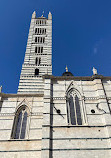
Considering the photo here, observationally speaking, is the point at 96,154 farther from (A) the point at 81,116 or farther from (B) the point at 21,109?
(B) the point at 21,109

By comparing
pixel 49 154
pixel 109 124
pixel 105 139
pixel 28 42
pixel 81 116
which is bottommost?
pixel 49 154

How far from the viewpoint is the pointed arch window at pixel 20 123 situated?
12236mm

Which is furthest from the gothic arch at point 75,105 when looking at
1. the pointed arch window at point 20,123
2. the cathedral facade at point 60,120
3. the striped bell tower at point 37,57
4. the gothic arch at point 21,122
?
the striped bell tower at point 37,57

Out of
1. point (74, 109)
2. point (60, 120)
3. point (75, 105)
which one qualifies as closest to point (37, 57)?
point (75, 105)

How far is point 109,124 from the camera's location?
11.4m

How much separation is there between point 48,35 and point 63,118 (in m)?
23.9

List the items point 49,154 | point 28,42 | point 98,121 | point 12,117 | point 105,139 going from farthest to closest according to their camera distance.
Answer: point 28,42
point 12,117
point 98,121
point 105,139
point 49,154

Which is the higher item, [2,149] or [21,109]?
[21,109]

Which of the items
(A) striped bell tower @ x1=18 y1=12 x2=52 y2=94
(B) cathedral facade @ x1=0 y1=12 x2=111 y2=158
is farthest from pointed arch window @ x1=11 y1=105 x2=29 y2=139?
(A) striped bell tower @ x1=18 y1=12 x2=52 y2=94

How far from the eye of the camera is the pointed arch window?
1224cm

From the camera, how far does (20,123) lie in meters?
12.9

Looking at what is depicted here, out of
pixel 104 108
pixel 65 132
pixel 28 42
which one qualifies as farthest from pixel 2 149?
pixel 28 42

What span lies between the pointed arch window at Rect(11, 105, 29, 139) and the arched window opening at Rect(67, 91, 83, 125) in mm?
4205

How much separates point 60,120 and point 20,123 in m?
3.86
